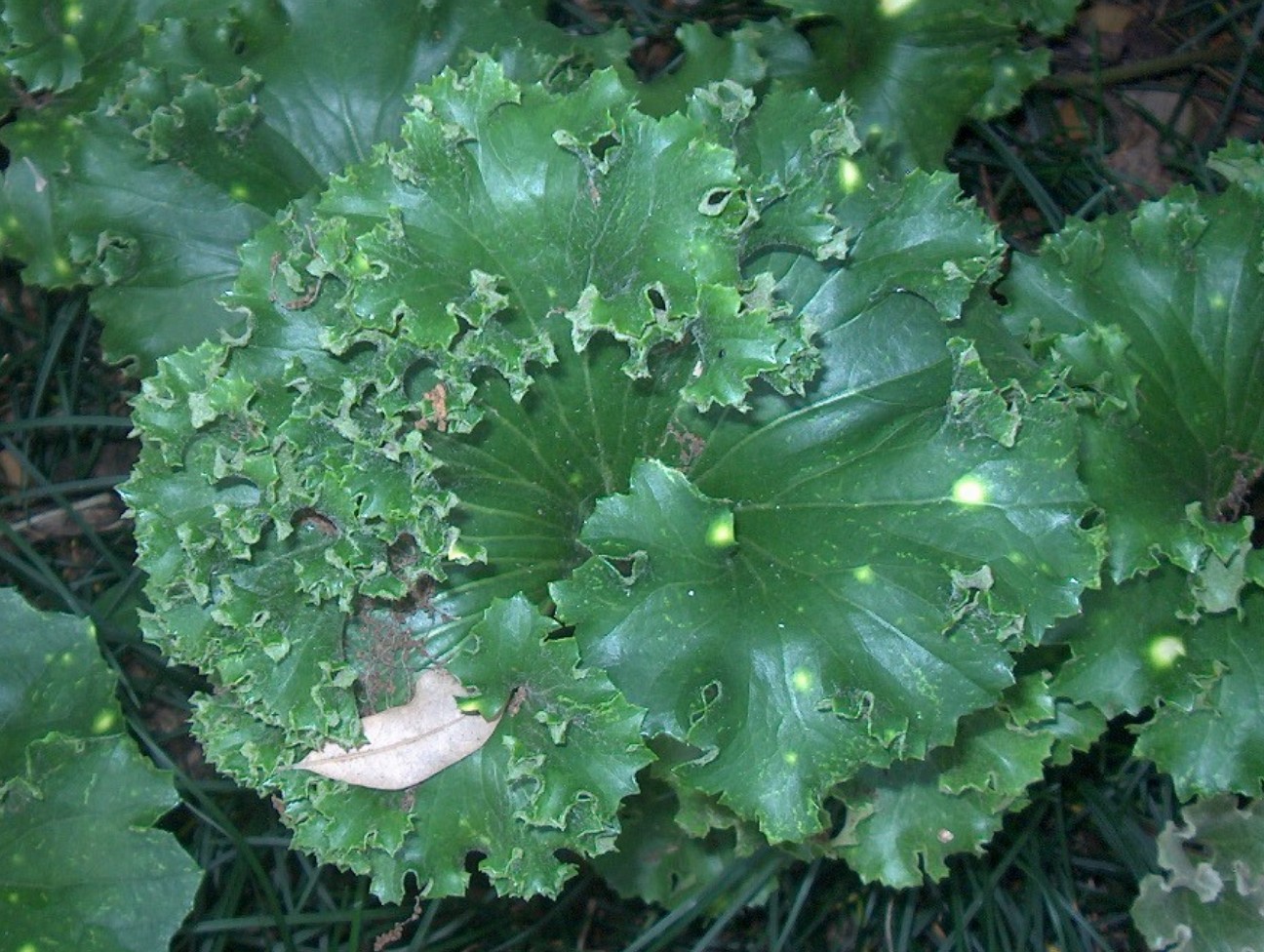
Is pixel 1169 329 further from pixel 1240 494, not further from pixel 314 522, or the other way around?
pixel 314 522

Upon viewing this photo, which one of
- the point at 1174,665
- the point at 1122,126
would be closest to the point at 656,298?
the point at 1174,665

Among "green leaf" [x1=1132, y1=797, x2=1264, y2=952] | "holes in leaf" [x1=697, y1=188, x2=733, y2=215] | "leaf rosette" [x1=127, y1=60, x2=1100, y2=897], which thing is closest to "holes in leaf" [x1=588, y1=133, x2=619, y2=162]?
"leaf rosette" [x1=127, y1=60, x2=1100, y2=897]

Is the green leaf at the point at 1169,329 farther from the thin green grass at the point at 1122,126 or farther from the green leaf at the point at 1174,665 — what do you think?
the thin green grass at the point at 1122,126

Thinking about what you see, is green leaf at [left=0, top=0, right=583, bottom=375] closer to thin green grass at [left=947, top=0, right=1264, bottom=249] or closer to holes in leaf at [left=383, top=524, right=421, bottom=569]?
holes in leaf at [left=383, top=524, right=421, bottom=569]

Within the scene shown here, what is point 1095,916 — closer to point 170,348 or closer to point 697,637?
point 697,637

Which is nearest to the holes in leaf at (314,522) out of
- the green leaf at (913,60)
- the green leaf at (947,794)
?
the green leaf at (947,794)

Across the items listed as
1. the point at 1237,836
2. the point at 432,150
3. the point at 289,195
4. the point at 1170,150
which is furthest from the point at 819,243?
the point at 1170,150
